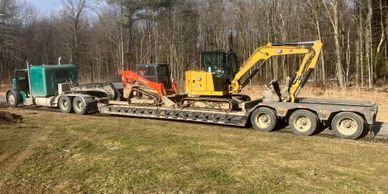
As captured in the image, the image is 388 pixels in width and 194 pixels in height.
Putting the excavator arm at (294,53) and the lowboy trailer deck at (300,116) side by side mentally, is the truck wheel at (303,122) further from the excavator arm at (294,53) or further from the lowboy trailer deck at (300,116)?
the excavator arm at (294,53)

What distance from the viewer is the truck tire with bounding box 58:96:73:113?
65.2ft

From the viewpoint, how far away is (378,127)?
1458 cm

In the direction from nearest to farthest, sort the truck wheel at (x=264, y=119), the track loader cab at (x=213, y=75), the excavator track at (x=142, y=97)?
the truck wheel at (x=264, y=119) < the track loader cab at (x=213, y=75) < the excavator track at (x=142, y=97)

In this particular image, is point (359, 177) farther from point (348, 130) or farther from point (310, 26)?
point (310, 26)

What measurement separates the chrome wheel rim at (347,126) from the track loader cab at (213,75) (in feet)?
14.3

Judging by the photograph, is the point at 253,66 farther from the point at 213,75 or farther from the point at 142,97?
the point at 142,97

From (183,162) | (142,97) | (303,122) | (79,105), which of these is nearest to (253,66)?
(303,122)

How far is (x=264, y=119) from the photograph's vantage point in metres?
14.7

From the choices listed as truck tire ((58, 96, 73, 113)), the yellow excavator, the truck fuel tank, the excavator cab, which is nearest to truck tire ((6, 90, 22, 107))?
the truck fuel tank

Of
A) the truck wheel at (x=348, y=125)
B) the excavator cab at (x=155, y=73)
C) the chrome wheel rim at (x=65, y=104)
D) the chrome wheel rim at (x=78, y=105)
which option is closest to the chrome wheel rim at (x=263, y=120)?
the truck wheel at (x=348, y=125)

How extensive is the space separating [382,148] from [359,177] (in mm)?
3135

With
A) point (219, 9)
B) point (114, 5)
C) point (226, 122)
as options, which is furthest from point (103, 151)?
point (114, 5)

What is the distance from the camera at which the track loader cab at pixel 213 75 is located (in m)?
16.0

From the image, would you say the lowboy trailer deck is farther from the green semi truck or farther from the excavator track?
the green semi truck
